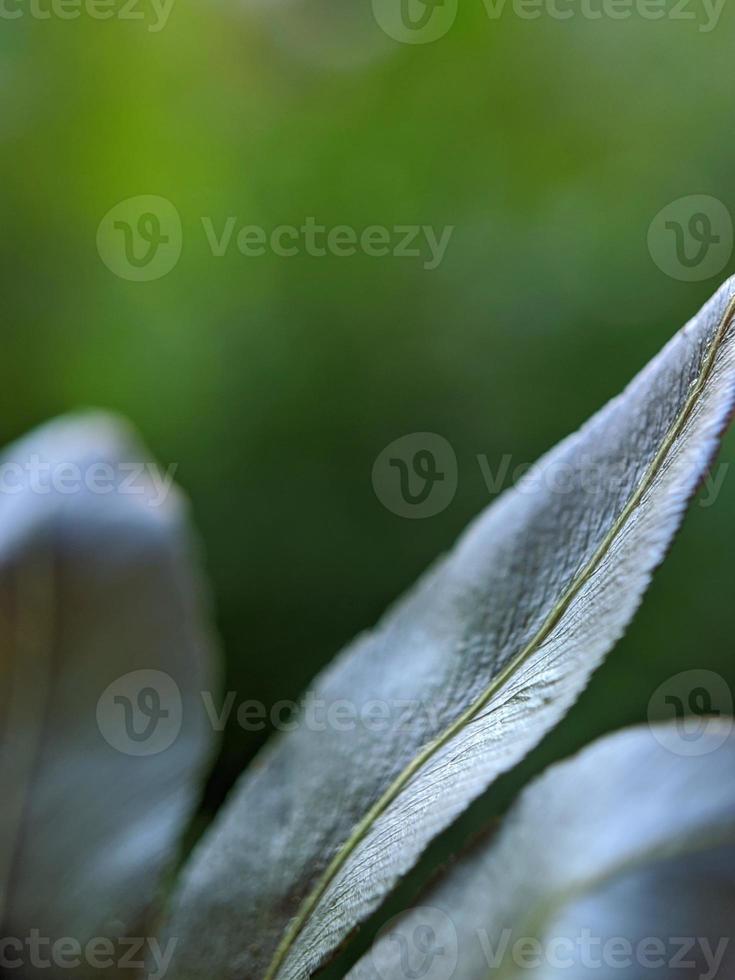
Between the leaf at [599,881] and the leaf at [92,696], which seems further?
the leaf at [92,696]

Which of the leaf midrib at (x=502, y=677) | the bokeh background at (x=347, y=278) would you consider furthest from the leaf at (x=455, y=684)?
the bokeh background at (x=347, y=278)

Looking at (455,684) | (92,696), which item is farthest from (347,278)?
(455,684)

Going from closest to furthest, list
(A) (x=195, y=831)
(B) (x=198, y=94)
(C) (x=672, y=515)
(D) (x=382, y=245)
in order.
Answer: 1. (C) (x=672, y=515)
2. (A) (x=195, y=831)
3. (D) (x=382, y=245)
4. (B) (x=198, y=94)

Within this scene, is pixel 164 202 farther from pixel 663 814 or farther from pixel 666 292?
pixel 663 814

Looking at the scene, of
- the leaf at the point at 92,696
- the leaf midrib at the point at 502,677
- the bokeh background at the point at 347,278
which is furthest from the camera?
the bokeh background at the point at 347,278

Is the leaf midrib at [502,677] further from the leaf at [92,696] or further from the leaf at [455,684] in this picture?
the leaf at [92,696]

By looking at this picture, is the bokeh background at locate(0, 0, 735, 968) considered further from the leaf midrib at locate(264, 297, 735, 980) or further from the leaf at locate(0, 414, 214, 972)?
the leaf midrib at locate(264, 297, 735, 980)

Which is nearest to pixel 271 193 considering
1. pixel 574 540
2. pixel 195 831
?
pixel 195 831

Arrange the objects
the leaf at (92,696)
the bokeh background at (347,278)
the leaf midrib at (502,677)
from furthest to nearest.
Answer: the bokeh background at (347,278), the leaf at (92,696), the leaf midrib at (502,677)
